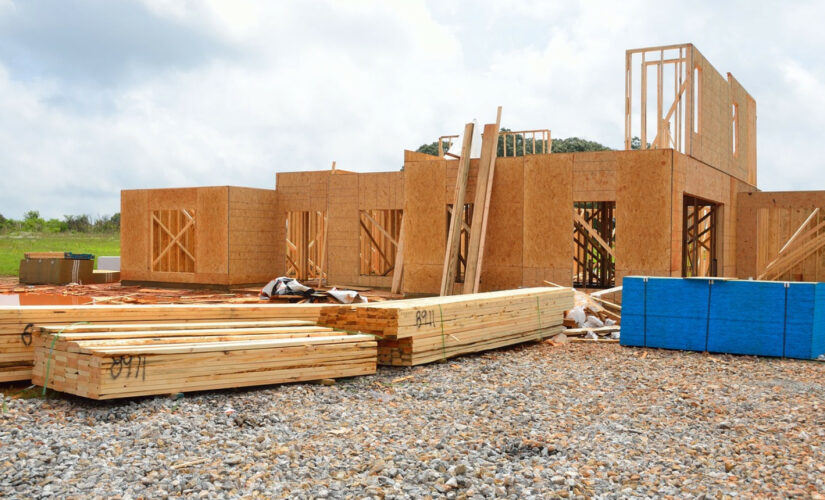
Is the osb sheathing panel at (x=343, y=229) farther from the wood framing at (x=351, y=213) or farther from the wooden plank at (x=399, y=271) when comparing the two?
the wooden plank at (x=399, y=271)

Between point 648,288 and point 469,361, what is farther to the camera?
point 648,288

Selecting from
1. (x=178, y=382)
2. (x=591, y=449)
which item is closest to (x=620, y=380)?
(x=591, y=449)

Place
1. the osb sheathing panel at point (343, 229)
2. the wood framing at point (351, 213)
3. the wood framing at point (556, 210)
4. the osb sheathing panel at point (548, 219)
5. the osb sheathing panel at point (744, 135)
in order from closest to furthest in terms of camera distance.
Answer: the wood framing at point (556, 210), the osb sheathing panel at point (548, 219), the wood framing at point (351, 213), the osb sheathing panel at point (343, 229), the osb sheathing panel at point (744, 135)

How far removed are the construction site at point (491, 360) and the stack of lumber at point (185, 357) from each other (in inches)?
0.9

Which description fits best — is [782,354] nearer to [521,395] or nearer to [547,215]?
[521,395]

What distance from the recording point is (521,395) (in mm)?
7430

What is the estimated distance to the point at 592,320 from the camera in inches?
501

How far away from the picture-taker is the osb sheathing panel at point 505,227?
611 inches

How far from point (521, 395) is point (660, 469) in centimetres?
225

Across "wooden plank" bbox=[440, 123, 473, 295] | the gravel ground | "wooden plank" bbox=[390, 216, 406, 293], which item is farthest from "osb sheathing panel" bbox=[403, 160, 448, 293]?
the gravel ground

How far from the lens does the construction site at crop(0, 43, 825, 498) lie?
5.22 meters

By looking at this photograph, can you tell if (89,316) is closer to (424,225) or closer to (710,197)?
(424,225)

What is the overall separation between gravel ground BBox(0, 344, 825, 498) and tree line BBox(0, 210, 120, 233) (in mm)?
53137

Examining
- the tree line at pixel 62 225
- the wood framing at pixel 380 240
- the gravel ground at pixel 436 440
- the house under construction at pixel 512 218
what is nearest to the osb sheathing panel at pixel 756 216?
the house under construction at pixel 512 218
